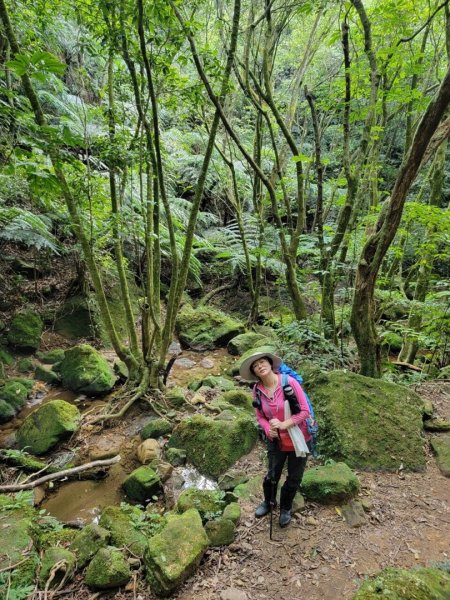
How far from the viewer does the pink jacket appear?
105 inches

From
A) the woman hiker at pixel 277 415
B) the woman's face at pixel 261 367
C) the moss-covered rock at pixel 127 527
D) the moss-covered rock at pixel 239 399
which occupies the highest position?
the woman's face at pixel 261 367

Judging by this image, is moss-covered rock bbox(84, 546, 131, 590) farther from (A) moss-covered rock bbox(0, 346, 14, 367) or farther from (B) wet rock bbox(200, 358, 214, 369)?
(A) moss-covered rock bbox(0, 346, 14, 367)

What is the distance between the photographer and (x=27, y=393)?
596 centimetres

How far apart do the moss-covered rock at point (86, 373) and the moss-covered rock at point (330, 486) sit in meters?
4.06

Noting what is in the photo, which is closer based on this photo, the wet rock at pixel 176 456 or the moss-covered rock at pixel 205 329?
the wet rock at pixel 176 456

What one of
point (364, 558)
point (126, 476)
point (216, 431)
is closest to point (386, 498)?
point (364, 558)

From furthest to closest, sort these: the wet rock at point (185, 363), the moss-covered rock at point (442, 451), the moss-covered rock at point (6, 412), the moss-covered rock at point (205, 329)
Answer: the moss-covered rock at point (205, 329)
the wet rock at point (185, 363)
the moss-covered rock at point (6, 412)
the moss-covered rock at point (442, 451)

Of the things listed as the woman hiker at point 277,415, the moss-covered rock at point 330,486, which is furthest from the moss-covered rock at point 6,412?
the moss-covered rock at point 330,486

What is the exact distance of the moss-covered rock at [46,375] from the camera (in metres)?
6.52

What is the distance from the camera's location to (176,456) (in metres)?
4.32

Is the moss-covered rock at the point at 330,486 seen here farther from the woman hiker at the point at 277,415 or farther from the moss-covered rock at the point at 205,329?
the moss-covered rock at the point at 205,329

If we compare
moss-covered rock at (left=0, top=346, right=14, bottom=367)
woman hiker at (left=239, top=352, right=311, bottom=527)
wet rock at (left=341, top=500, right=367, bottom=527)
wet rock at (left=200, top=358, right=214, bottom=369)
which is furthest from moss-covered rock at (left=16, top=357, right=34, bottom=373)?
wet rock at (left=341, top=500, right=367, bottom=527)

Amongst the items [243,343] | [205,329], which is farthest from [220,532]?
[205,329]

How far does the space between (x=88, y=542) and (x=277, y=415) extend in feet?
5.87
